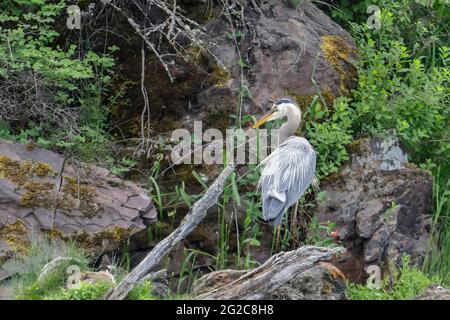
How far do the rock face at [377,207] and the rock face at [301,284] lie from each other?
130 cm

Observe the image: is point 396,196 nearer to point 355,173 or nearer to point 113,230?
point 355,173

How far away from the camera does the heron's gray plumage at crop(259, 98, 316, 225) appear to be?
24.2 feet

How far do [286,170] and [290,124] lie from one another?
1.71 ft

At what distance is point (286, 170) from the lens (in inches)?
303

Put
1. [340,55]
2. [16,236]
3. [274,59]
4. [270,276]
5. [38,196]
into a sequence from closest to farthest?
1. [270,276]
2. [16,236]
3. [38,196]
4. [274,59]
5. [340,55]

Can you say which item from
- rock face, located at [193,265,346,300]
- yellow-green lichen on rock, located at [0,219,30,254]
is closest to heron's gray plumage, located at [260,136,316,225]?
rock face, located at [193,265,346,300]

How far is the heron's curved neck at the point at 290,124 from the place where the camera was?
7938 millimetres

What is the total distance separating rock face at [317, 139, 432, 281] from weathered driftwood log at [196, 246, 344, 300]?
1.81 meters

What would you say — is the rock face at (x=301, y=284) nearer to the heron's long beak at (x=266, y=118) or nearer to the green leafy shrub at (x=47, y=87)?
the heron's long beak at (x=266, y=118)

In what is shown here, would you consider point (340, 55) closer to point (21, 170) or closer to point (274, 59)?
point (274, 59)

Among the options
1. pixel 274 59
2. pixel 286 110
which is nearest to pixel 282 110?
pixel 286 110

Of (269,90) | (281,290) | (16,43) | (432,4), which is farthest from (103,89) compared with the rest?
(432,4)

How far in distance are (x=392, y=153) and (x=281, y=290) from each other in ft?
8.21

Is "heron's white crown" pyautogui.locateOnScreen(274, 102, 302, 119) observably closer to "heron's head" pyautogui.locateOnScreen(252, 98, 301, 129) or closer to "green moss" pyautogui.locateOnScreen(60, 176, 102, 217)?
"heron's head" pyautogui.locateOnScreen(252, 98, 301, 129)
